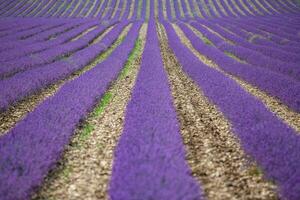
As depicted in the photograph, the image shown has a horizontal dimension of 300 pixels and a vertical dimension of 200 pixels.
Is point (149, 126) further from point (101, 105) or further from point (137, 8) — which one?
point (137, 8)

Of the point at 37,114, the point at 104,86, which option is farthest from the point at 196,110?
the point at 37,114

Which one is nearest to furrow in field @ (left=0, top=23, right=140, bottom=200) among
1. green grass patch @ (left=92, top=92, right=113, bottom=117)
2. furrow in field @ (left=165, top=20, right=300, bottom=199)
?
green grass patch @ (left=92, top=92, right=113, bottom=117)

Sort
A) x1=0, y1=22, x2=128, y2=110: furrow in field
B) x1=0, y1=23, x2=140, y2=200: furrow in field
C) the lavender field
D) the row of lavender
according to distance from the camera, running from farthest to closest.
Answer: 1. the row of lavender
2. x1=0, y1=22, x2=128, y2=110: furrow in field
3. the lavender field
4. x1=0, y1=23, x2=140, y2=200: furrow in field

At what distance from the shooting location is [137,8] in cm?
5769

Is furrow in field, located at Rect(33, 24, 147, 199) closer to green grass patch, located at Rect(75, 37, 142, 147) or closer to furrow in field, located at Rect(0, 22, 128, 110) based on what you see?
green grass patch, located at Rect(75, 37, 142, 147)

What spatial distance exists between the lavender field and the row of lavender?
29.5m

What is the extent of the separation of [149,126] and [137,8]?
172 feet

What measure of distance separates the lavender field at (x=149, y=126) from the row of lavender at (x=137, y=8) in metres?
29.5

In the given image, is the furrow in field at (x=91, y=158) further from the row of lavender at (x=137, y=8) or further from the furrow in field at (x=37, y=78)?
the row of lavender at (x=137, y=8)

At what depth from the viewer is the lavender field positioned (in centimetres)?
633

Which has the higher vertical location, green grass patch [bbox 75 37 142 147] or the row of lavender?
the row of lavender

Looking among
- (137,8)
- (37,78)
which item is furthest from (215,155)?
(137,8)

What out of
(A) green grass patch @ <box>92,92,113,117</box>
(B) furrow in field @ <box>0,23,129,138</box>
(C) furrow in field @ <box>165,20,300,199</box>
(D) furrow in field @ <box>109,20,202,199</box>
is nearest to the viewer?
(D) furrow in field @ <box>109,20,202,199</box>

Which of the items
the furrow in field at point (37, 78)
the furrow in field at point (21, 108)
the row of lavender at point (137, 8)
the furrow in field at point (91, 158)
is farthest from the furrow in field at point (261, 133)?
the row of lavender at point (137, 8)
